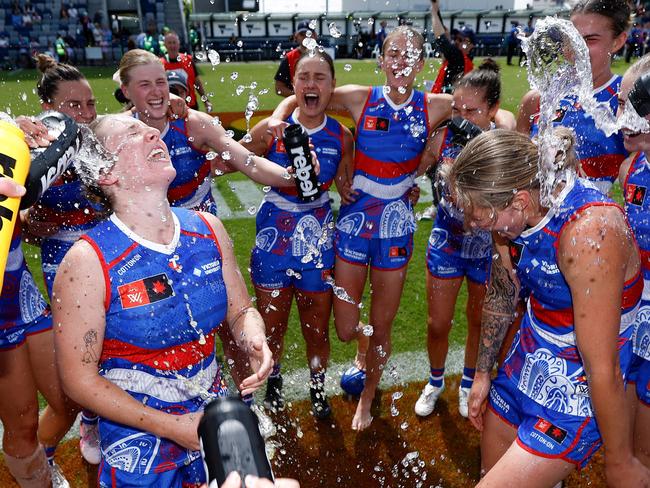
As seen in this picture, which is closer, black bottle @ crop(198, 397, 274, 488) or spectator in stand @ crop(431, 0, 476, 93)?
black bottle @ crop(198, 397, 274, 488)

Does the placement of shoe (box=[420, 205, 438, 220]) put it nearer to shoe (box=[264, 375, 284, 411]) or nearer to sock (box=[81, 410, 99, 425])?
shoe (box=[264, 375, 284, 411])

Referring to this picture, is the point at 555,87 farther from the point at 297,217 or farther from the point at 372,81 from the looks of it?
the point at 372,81

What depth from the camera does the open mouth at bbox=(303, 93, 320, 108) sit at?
3.78 metres

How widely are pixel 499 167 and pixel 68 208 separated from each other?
258cm

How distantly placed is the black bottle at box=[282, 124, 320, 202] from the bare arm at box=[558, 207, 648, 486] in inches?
67.4

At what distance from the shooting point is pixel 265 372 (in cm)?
217

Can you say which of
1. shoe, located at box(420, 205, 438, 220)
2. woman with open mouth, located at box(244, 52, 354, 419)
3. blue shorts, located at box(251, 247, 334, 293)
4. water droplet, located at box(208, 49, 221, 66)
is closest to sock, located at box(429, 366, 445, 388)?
woman with open mouth, located at box(244, 52, 354, 419)

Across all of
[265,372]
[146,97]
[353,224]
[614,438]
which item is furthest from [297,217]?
[614,438]

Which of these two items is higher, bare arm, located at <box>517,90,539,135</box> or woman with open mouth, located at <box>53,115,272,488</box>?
bare arm, located at <box>517,90,539,135</box>

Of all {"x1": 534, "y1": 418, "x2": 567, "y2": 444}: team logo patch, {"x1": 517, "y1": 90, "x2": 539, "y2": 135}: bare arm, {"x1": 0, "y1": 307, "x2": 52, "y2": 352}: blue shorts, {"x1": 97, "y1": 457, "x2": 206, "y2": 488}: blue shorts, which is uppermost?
{"x1": 517, "y1": 90, "x2": 539, "y2": 135}: bare arm

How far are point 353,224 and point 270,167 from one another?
78 cm

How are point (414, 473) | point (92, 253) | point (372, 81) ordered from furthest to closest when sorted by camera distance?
point (372, 81) < point (414, 473) < point (92, 253)

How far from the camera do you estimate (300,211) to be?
386 centimetres

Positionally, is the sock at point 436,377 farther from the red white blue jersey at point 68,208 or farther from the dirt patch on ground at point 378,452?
the red white blue jersey at point 68,208
